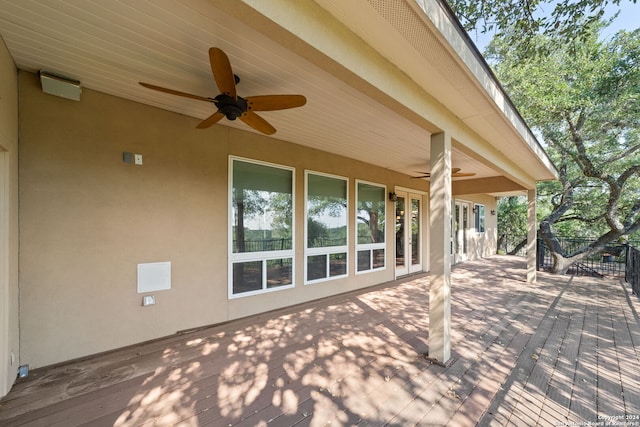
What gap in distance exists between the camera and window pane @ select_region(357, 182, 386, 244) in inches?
220

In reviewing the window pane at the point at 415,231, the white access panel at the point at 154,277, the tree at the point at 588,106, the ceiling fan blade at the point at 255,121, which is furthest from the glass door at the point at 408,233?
the white access panel at the point at 154,277

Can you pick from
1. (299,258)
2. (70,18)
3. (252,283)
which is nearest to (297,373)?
(252,283)

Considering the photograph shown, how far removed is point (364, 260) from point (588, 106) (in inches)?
265

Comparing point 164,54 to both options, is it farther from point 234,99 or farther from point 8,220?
point 8,220

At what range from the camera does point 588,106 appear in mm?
6445

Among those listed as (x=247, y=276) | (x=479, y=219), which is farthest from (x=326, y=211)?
(x=479, y=219)

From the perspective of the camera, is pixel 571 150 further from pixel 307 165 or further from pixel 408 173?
pixel 307 165

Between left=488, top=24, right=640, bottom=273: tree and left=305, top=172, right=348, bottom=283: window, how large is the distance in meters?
4.45

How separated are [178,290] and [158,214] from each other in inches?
37.1

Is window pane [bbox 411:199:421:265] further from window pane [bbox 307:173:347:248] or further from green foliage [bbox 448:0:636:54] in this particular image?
green foliage [bbox 448:0:636:54]

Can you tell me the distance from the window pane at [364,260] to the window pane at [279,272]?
181 centimetres

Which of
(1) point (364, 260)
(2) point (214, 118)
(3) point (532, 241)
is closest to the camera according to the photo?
(2) point (214, 118)

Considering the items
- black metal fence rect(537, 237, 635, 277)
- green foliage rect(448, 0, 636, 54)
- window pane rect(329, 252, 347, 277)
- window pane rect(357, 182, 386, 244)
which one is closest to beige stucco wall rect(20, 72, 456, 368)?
window pane rect(329, 252, 347, 277)

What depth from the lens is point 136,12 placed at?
164 centimetres
